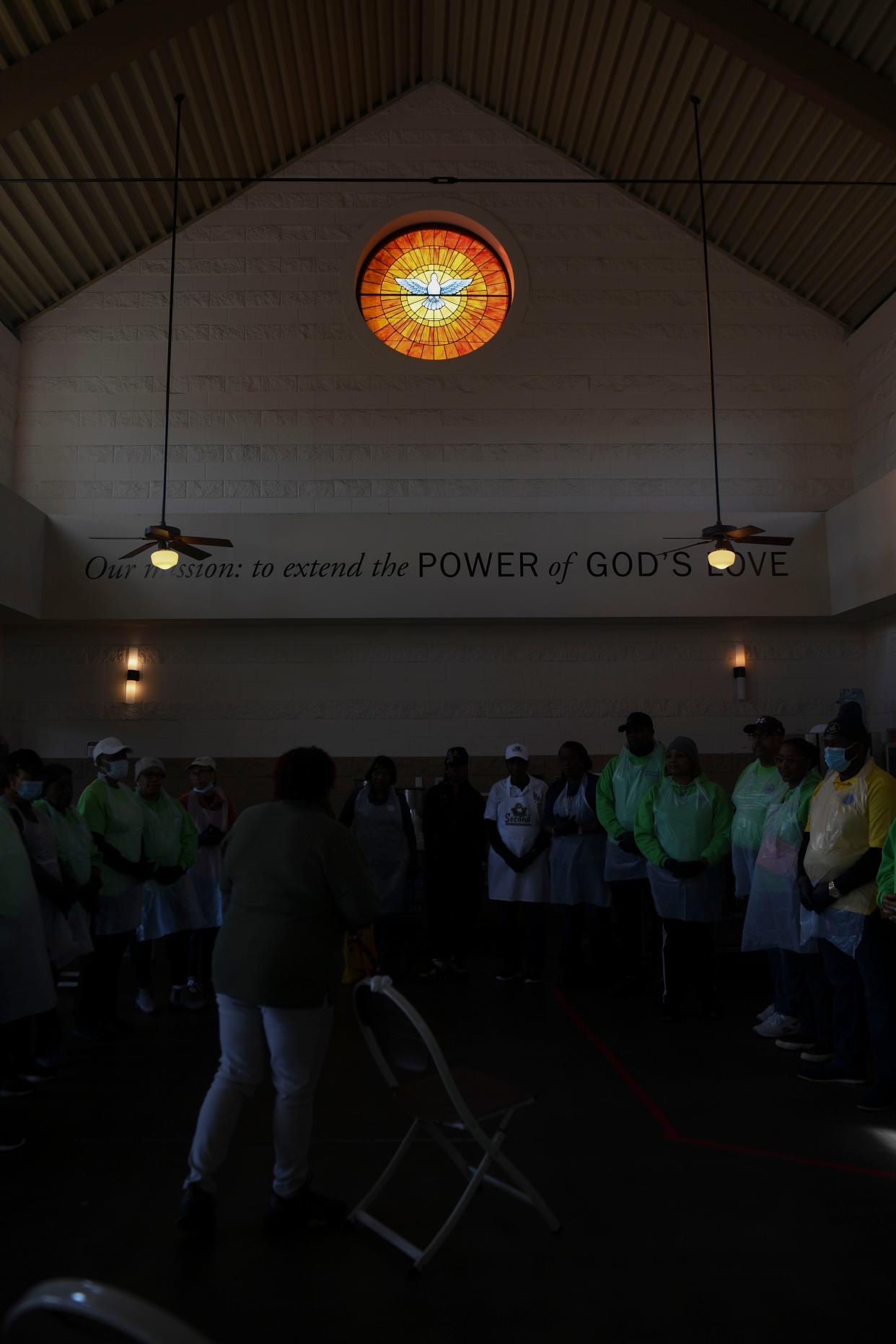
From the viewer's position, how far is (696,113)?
794cm

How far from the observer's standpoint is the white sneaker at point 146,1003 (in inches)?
214

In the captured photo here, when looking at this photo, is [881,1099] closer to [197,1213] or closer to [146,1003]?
[197,1213]

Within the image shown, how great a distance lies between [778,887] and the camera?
4719 mm

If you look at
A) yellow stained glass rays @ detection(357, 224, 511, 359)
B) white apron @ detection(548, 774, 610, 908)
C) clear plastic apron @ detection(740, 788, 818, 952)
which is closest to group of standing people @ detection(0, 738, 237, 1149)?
white apron @ detection(548, 774, 610, 908)

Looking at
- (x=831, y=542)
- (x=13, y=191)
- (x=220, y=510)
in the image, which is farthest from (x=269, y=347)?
(x=831, y=542)

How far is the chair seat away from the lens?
8.59 feet

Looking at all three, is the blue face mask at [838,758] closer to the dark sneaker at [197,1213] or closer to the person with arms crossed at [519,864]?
the person with arms crossed at [519,864]

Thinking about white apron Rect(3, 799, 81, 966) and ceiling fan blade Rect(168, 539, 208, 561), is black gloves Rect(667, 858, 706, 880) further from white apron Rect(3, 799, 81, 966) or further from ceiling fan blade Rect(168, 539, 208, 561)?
ceiling fan blade Rect(168, 539, 208, 561)

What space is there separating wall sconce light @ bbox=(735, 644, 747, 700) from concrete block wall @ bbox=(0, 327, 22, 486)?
278 inches

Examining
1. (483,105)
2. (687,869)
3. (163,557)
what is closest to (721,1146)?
(687,869)

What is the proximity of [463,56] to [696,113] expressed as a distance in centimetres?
253

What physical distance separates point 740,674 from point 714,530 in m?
2.39

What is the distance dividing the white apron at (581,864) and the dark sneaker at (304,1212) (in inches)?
144

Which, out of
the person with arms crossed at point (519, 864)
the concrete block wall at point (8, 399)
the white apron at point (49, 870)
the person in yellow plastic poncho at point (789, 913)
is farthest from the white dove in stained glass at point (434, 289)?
the white apron at point (49, 870)
